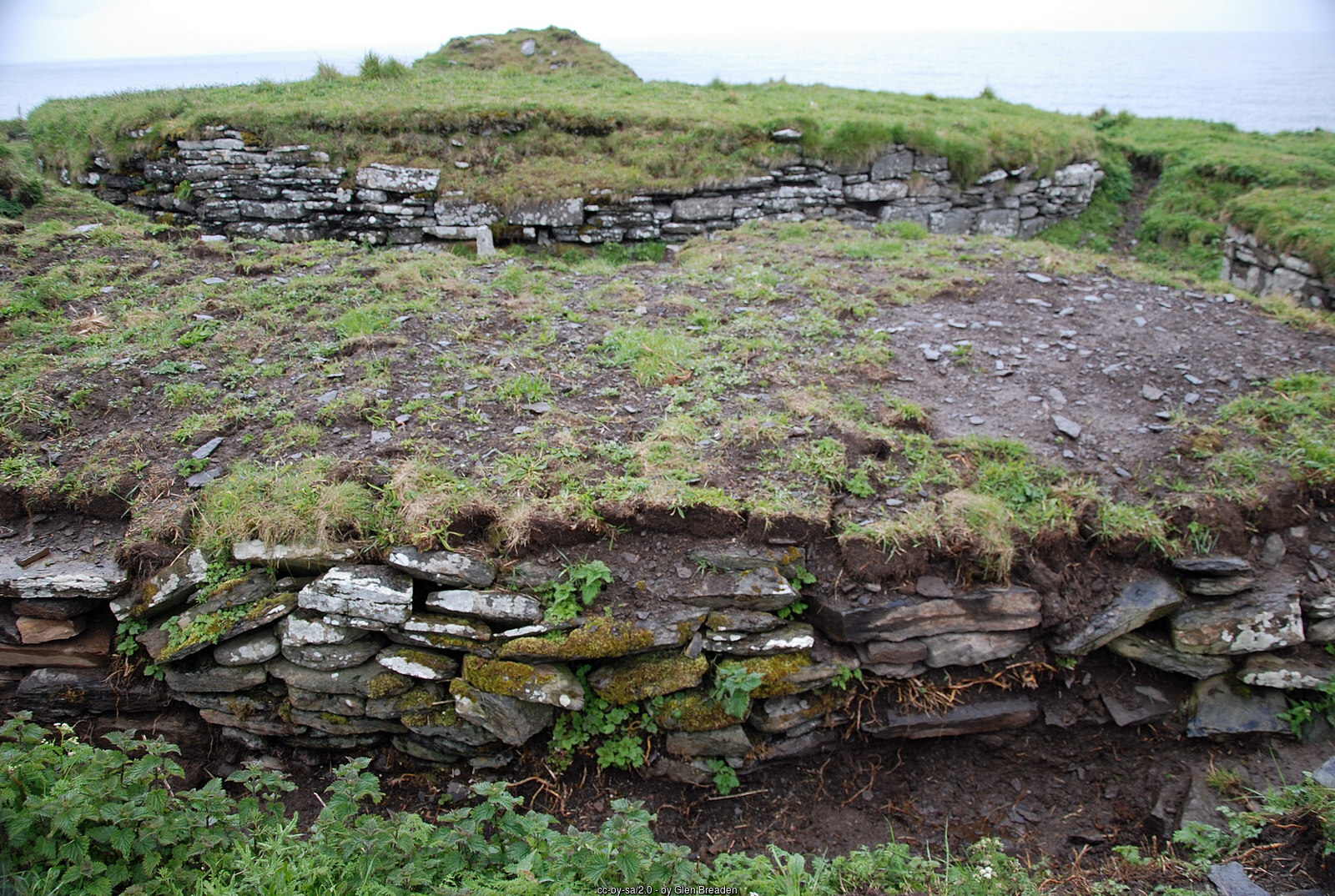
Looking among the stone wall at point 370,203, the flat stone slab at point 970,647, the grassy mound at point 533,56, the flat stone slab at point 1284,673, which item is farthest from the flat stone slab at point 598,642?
the grassy mound at point 533,56

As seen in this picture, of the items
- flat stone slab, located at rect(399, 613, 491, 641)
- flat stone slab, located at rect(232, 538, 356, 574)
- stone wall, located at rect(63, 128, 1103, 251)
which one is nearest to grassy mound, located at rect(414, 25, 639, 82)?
stone wall, located at rect(63, 128, 1103, 251)

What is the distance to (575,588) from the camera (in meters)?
4.43

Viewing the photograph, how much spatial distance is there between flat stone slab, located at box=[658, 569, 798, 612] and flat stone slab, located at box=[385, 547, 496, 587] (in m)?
1.14

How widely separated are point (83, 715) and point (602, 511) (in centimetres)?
367

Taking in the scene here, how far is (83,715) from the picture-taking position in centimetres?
463

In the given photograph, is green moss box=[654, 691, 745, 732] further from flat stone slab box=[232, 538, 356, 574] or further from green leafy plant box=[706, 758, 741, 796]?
flat stone slab box=[232, 538, 356, 574]

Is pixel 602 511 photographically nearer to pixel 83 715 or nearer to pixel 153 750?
pixel 153 750

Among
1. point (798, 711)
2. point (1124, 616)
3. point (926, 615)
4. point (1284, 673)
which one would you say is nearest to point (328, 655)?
point (798, 711)

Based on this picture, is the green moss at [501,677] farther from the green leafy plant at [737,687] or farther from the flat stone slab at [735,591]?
the green leafy plant at [737,687]

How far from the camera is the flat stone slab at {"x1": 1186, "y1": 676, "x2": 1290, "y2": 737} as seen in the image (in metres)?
4.48

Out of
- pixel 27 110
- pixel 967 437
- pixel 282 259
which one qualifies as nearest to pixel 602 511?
pixel 967 437

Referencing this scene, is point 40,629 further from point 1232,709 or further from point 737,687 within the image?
point 1232,709

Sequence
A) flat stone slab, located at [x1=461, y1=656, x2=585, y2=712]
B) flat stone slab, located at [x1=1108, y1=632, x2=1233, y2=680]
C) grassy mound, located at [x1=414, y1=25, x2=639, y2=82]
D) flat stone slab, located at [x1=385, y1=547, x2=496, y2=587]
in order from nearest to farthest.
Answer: flat stone slab, located at [x1=461, y1=656, x2=585, y2=712]
flat stone slab, located at [x1=385, y1=547, x2=496, y2=587]
flat stone slab, located at [x1=1108, y1=632, x2=1233, y2=680]
grassy mound, located at [x1=414, y1=25, x2=639, y2=82]

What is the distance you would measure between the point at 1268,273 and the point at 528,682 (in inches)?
453
